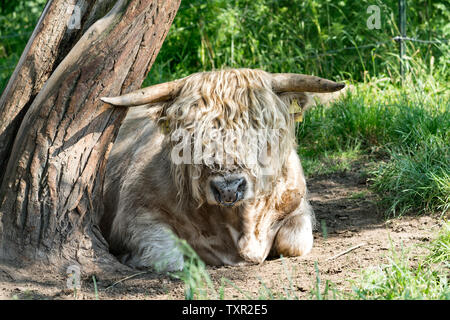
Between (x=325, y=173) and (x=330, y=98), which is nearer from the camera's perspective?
(x=325, y=173)

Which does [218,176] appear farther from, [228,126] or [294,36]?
[294,36]

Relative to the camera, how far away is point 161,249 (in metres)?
4.63

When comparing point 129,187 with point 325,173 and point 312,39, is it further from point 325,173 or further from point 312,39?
point 312,39

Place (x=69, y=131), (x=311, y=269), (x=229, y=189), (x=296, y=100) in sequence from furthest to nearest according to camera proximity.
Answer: (x=296, y=100) < (x=311, y=269) < (x=69, y=131) < (x=229, y=189)

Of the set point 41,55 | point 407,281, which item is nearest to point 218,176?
point 407,281

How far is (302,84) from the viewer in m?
4.40

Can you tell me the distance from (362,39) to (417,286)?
5562mm

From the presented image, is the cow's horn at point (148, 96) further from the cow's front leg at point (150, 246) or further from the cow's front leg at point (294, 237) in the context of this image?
the cow's front leg at point (294, 237)

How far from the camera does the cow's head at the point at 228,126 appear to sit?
4234mm

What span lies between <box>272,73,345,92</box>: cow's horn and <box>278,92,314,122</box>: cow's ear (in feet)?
0.18

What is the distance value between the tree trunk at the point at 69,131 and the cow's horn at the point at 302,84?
845 mm

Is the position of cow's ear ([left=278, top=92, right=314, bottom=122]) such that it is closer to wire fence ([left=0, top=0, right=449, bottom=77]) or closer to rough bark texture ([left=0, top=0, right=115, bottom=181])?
rough bark texture ([left=0, top=0, right=115, bottom=181])

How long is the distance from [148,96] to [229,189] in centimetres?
80
